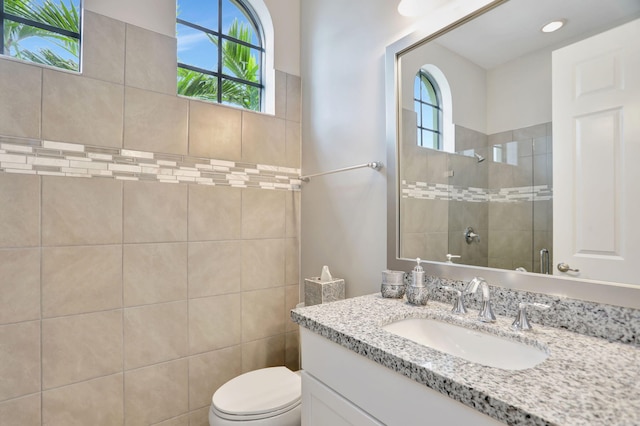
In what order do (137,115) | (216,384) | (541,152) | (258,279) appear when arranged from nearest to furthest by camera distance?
(541,152)
(137,115)
(216,384)
(258,279)

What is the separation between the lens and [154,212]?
1.61m

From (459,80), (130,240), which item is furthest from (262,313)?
(459,80)

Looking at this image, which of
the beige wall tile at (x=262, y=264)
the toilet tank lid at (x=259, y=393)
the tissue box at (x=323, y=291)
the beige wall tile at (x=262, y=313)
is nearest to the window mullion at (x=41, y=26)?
the beige wall tile at (x=262, y=264)

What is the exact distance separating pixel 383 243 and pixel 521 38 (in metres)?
0.94

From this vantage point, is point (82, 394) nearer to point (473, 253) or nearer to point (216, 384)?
point (216, 384)

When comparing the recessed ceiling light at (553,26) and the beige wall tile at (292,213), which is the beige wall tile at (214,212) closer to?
the beige wall tile at (292,213)

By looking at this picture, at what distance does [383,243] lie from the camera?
59.5 inches

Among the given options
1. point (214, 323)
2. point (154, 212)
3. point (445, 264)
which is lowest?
point (214, 323)

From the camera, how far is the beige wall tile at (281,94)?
6.70ft

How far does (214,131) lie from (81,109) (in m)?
0.60

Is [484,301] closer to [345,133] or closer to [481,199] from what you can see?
[481,199]

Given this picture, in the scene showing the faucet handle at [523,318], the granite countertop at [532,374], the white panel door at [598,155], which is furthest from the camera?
the faucet handle at [523,318]

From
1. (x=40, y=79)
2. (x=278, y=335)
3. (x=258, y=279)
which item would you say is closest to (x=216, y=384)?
(x=278, y=335)

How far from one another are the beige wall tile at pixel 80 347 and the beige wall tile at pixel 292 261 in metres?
0.94
